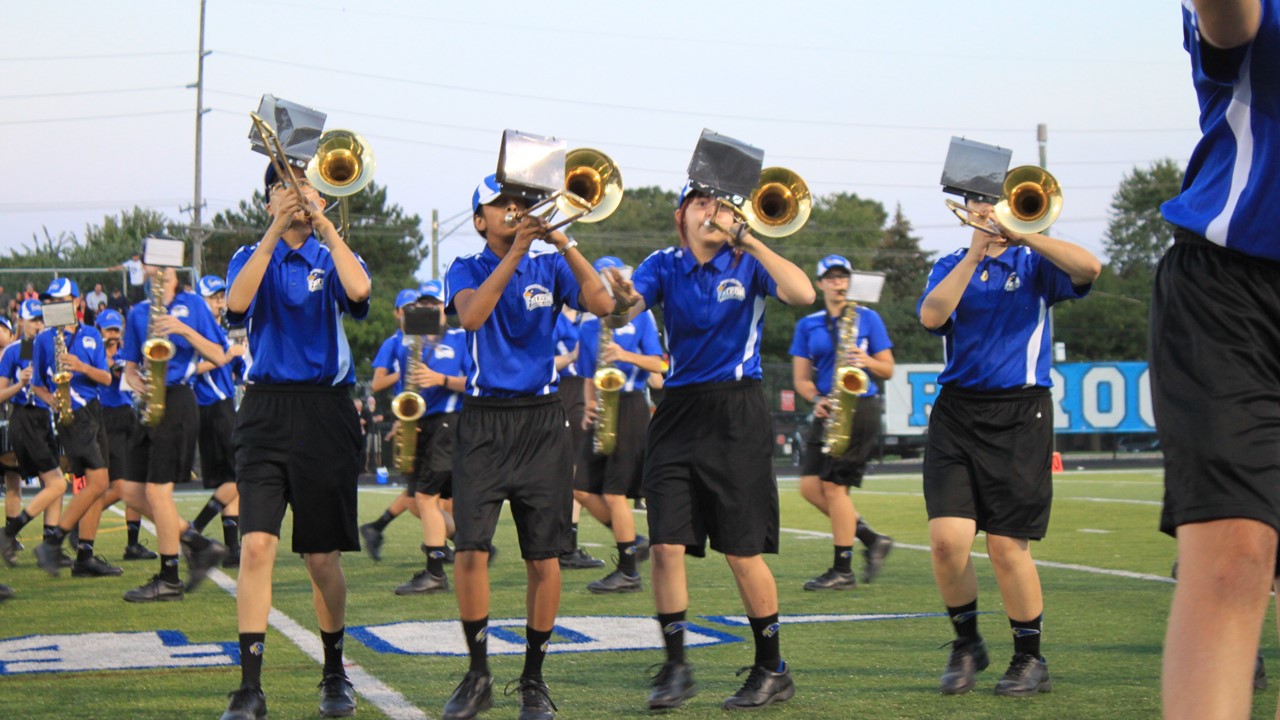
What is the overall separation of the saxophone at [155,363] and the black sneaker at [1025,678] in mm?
6853

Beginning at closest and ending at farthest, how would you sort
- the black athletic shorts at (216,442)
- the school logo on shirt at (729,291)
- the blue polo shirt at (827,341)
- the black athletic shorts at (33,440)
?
the school logo on shirt at (729,291), the blue polo shirt at (827,341), the black athletic shorts at (216,442), the black athletic shorts at (33,440)

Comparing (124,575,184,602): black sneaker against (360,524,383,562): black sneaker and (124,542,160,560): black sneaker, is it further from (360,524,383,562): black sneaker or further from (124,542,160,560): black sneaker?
(124,542,160,560): black sneaker

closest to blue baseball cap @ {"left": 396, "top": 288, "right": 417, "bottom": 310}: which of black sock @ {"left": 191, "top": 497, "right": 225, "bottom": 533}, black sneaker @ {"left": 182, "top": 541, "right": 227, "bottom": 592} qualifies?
black sock @ {"left": 191, "top": 497, "right": 225, "bottom": 533}

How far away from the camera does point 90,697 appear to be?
6.49m

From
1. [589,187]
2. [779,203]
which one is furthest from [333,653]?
[779,203]

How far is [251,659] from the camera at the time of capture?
5.98 m

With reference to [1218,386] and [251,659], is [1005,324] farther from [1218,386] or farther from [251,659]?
[1218,386]

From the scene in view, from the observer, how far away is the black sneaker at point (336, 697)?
6066 mm

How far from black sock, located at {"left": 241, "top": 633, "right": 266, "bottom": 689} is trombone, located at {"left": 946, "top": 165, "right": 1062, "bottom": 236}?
3.48m

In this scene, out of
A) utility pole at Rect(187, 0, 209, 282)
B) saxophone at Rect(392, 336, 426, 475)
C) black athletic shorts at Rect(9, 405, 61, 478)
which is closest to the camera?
saxophone at Rect(392, 336, 426, 475)

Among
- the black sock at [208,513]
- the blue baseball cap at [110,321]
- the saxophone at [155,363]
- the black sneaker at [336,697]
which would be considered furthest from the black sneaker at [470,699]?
the blue baseball cap at [110,321]

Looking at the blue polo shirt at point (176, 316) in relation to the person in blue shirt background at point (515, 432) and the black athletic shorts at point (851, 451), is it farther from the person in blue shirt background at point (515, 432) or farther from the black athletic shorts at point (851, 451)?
the person in blue shirt background at point (515, 432)

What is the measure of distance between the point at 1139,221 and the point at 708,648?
105 meters

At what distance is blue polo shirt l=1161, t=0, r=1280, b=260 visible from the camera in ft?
9.80
